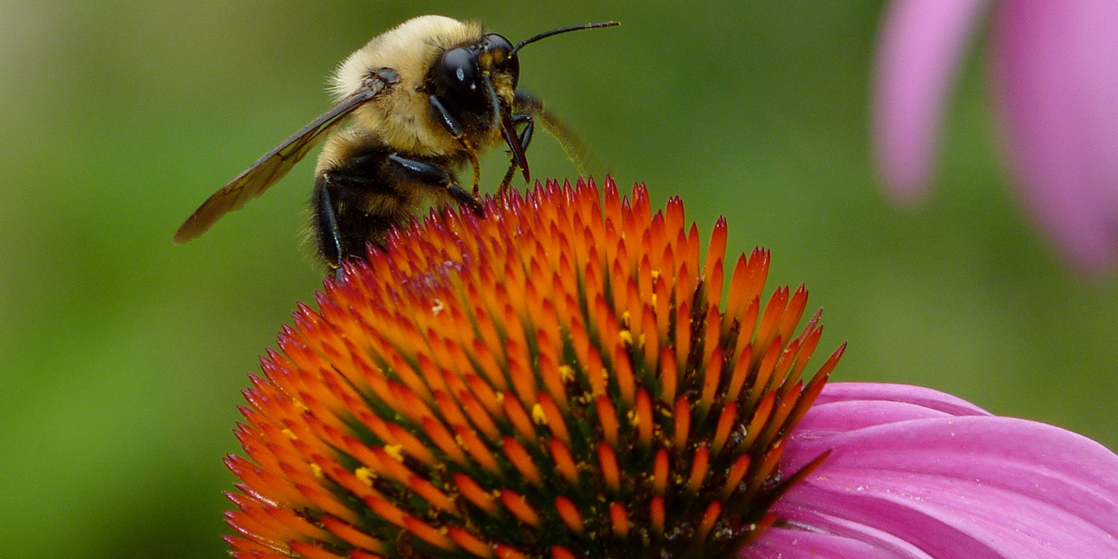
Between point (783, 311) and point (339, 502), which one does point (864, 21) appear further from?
point (339, 502)

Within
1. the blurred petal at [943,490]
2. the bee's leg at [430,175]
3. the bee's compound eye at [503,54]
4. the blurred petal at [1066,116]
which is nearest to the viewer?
the blurred petal at [1066,116]

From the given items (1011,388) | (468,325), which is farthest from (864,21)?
(468,325)

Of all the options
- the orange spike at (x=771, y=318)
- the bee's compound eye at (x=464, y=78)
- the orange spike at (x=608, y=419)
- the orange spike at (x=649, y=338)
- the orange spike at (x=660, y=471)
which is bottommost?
the orange spike at (x=660, y=471)

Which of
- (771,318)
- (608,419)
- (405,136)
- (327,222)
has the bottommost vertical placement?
(608,419)

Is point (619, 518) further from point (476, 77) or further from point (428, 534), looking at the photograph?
point (476, 77)

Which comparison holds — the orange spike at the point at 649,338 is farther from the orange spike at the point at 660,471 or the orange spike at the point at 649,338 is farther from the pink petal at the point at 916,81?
the pink petal at the point at 916,81

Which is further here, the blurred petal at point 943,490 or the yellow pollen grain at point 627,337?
the yellow pollen grain at point 627,337

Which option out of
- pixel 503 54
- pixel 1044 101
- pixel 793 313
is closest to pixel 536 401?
pixel 793 313

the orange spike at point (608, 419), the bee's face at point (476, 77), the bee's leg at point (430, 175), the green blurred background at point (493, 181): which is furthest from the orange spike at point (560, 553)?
the green blurred background at point (493, 181)
